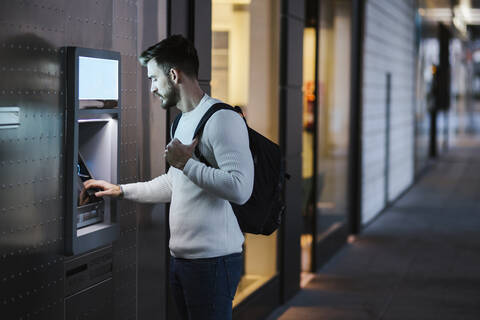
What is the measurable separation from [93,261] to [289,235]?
3.67 m

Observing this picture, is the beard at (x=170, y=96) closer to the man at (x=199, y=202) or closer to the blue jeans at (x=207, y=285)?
the man at (x=199, y=202)

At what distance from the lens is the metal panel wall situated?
3123 mm

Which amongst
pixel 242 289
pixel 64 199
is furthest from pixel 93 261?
pixel 242 289

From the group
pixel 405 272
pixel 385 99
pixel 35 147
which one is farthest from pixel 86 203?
pixel 385 99

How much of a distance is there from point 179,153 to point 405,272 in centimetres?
563

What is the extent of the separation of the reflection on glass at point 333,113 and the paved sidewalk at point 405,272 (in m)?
0.55

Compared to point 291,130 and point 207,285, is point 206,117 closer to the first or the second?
point 207,285

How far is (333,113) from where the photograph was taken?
9.61 meters

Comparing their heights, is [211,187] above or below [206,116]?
below

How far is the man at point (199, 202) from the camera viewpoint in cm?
325

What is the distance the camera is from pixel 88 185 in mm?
3562

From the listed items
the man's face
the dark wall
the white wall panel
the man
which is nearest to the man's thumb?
the man

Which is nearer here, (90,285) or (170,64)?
(170,64)

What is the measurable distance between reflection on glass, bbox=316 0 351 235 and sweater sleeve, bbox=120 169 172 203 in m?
5.07
